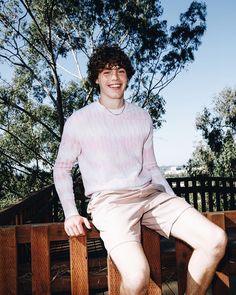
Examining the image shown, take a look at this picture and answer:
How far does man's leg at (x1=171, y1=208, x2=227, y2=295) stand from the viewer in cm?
165

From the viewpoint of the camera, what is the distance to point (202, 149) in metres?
18.8

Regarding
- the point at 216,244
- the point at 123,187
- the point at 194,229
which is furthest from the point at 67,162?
the point at 216,244

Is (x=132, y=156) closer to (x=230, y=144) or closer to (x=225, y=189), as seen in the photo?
(x=225, y=189)

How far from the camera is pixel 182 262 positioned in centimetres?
192

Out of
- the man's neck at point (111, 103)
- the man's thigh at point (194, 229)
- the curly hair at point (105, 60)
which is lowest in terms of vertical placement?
the man's thigh at point (194, 229)

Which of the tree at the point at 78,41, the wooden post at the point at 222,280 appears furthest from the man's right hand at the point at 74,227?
the tree at the point at 78,41

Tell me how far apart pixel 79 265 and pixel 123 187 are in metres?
0.50

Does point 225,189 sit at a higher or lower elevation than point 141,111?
lower

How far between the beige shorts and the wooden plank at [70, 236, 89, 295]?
14 centimetres

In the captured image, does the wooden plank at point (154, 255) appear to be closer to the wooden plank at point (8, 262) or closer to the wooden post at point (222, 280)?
the wooden post at point (222, 280)

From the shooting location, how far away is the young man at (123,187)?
5.41 ft

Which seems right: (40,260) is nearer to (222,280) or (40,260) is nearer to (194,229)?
(194,229)

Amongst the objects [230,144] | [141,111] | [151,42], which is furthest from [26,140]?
[141,111]

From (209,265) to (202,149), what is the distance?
1774 centimetres
